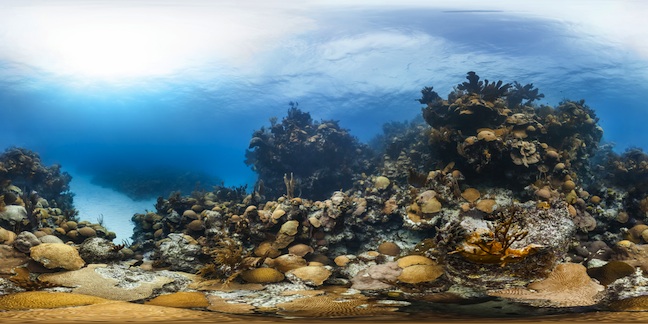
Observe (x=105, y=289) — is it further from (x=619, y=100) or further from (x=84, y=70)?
(x=619, y=100)

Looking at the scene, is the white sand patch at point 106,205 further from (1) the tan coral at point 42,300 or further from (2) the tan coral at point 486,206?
(2) the tan coral at point 486,206

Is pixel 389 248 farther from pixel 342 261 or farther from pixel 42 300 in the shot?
pixel 42 300

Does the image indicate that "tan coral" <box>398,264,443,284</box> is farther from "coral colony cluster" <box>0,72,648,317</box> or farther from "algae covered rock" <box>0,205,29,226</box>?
"algae covered rock" <box>0,205,29,226</box>

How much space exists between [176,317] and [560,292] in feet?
9.27

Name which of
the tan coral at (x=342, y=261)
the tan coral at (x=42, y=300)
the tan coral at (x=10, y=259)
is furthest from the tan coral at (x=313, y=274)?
the tan coral at (x=10, y=259)

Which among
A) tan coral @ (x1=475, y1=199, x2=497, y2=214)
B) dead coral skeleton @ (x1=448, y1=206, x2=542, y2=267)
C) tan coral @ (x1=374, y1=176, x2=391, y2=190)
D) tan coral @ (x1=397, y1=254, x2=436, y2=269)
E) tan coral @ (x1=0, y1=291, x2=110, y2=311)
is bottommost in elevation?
tan coral @ (x1=0, y1=291, x2=110, y2=311)

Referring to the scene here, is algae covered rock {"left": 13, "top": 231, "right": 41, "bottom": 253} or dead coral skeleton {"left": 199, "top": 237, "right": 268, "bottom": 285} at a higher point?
algae covered rock {"left": 13, "top": 231, "right": 41, "bottom": 253}

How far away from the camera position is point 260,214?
527 centimetres

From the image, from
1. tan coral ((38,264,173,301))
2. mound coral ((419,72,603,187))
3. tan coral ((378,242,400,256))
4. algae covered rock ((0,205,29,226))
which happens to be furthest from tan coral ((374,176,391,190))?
algae covered rock ((0,205,29,226))

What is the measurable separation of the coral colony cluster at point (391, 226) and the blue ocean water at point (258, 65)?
395 mm

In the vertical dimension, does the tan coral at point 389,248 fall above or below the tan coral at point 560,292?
above

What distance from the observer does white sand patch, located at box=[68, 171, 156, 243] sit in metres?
4.98

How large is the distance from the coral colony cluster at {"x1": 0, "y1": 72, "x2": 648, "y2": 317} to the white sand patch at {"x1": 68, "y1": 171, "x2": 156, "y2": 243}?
0.20m

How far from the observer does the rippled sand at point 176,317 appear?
221 centimetres
